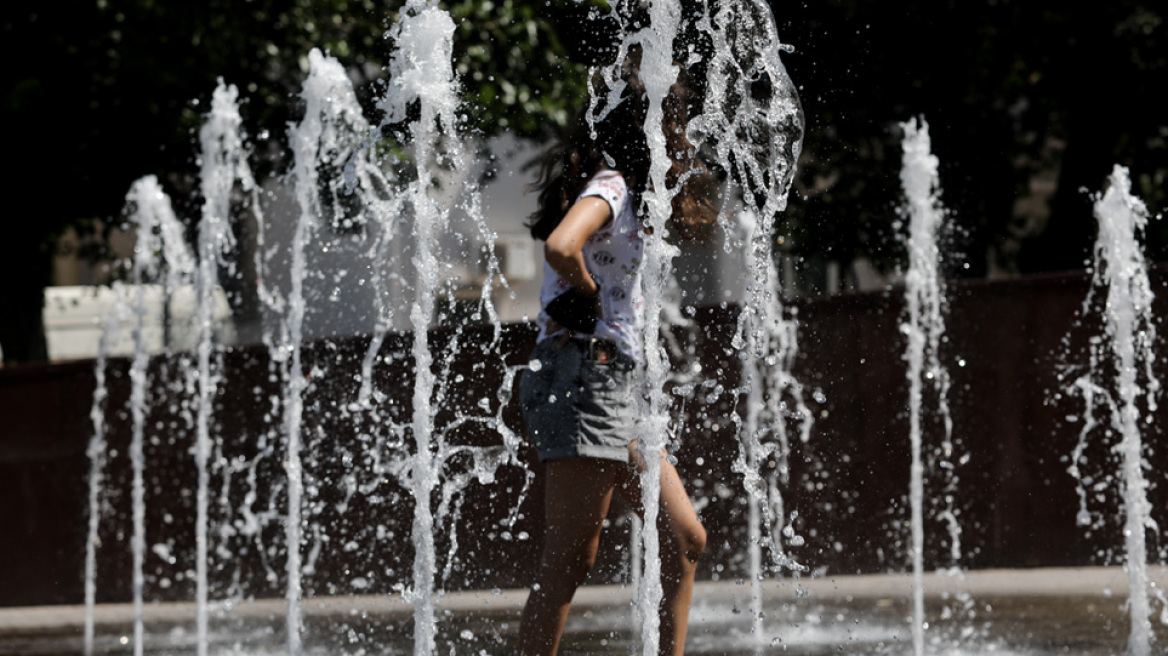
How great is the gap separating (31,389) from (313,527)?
1.68 metres

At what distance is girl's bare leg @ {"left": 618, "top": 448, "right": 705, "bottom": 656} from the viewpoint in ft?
9.72

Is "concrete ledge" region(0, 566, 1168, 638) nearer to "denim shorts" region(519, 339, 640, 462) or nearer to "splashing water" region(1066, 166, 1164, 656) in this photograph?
"splashing water" region(1066, 166, 1164, 656)

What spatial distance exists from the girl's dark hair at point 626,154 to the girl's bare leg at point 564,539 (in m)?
0.53

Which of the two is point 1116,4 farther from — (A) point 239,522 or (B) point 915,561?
(A) point 239,522

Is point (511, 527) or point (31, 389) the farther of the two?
point (31, 389)

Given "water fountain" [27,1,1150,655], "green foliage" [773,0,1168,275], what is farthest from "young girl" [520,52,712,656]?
"green foliage" [773,0,1168,275]

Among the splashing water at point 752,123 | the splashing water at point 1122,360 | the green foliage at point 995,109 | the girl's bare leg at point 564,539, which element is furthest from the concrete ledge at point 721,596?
the green foliage at point 995,109

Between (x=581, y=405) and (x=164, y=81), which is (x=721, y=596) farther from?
(x=164, y=81)

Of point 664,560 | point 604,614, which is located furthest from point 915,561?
point 664,560

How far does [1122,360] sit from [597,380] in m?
3.50

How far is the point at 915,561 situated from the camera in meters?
5.70

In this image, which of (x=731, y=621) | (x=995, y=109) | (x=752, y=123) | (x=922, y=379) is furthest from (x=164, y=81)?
(x=995, y=109)

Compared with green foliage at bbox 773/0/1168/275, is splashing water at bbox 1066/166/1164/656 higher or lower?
lower

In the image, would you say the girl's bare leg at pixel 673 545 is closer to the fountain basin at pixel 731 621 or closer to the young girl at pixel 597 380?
the young girl at pixel 597 380
